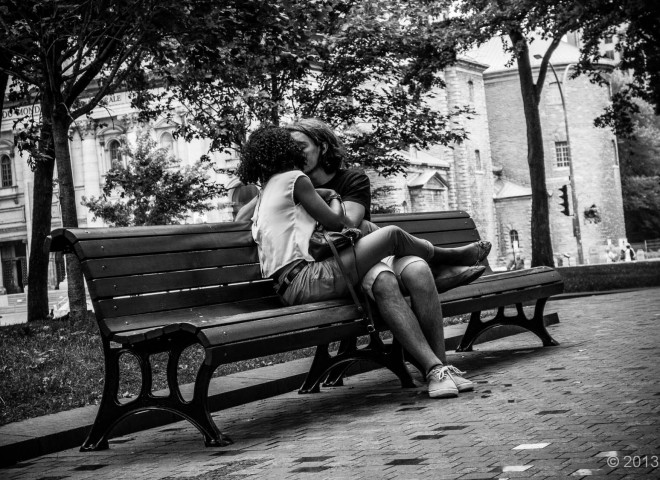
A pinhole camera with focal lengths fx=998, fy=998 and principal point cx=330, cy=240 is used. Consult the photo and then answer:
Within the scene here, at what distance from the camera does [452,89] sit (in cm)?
6625

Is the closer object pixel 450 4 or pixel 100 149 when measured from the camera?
pixel 450 4

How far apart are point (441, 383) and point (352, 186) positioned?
1.51 meters

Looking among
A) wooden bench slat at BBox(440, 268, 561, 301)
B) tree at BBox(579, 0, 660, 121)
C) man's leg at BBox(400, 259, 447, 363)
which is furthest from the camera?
tree at BBox(579, 0, 660, 121)

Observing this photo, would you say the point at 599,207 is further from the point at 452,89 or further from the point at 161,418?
the point at 161,418

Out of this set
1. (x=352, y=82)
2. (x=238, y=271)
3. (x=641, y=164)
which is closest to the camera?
(x=238, y=271)

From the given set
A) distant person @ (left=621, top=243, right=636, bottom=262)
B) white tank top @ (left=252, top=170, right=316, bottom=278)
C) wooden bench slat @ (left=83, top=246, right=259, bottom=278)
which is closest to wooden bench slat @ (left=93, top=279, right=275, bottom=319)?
wooden bench slat @ (left=83, top=246, right=259, bottom=278)

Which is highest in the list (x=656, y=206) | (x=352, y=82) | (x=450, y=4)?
(x=450, y=4)

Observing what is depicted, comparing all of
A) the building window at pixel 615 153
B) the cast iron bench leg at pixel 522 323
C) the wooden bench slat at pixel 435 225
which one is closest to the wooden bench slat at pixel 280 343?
the wooden bench slat at pixel 435 225

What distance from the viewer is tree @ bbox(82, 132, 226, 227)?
35.2m

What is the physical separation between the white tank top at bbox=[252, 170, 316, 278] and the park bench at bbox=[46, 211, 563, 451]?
0.88ft

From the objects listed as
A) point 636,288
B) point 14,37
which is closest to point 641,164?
point 636,288

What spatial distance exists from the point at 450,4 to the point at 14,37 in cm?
1312

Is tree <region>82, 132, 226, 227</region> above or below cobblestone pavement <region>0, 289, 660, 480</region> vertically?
above

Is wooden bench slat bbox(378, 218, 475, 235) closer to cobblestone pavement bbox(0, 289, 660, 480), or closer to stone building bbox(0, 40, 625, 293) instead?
cobblestone pavement bbox(0, 289, 660, 480)
